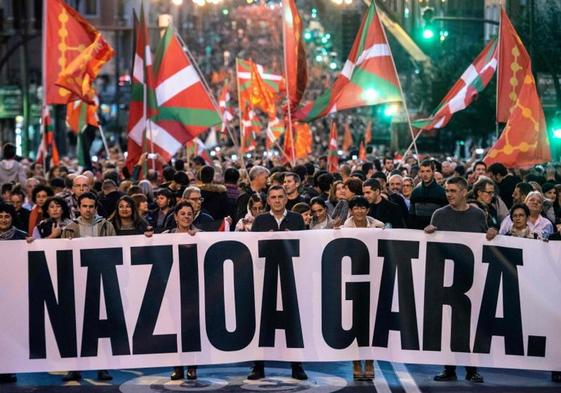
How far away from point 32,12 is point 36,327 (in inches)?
2260

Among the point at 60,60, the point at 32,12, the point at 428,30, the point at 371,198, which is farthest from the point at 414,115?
the point at 371,198

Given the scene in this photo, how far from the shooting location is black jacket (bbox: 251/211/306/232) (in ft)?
41.2

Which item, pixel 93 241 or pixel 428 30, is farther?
pixel 428 30

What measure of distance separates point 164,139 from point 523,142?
15.9ft

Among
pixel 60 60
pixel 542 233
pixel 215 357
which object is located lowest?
pixel 215 357

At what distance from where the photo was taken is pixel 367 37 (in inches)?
799

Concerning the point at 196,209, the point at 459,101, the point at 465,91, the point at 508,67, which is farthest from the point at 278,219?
the point at 465,91

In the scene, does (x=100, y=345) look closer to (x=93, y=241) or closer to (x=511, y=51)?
(x=93, y=241)

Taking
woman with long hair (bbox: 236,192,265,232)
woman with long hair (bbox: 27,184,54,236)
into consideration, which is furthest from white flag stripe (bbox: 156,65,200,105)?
woman with long hair (bbox: 236,192,265,232)

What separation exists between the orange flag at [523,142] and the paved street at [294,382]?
20.6ft

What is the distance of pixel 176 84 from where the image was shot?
2073 centimetres

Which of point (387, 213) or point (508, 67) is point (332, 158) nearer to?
point (508, 67)

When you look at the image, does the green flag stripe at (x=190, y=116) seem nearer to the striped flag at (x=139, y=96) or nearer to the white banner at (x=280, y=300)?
the striped flag at (x=139, y=96)

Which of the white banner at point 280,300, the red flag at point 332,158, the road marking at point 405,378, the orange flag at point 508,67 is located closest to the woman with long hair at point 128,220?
the white banner at point 280,300
